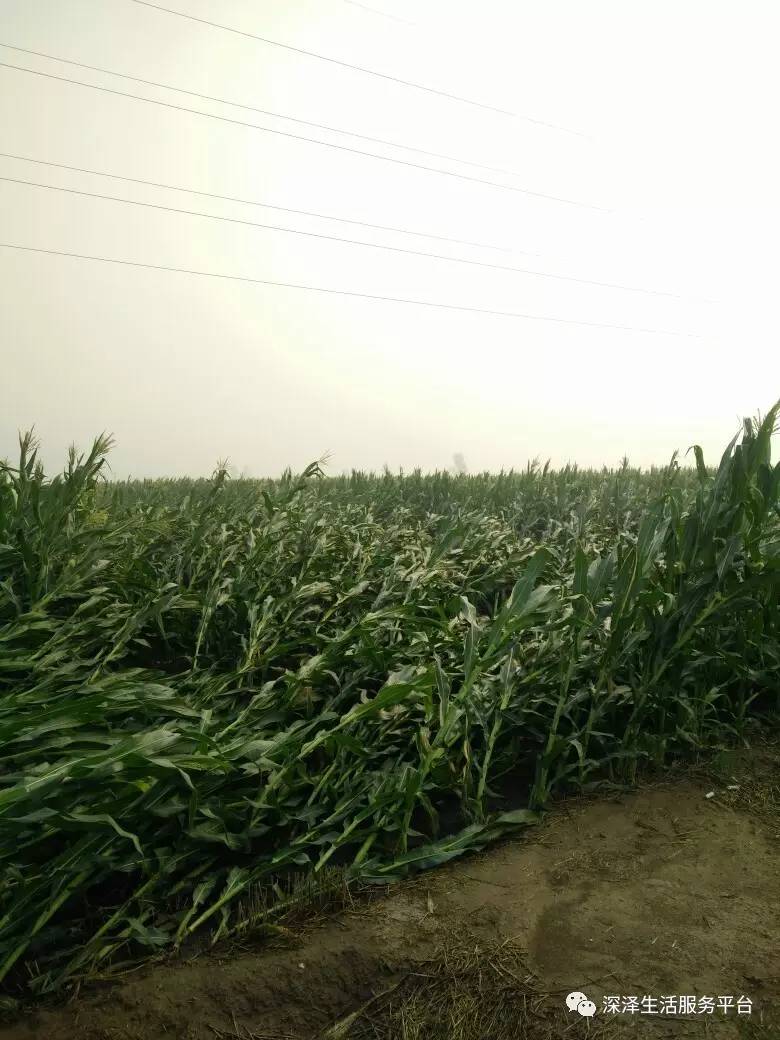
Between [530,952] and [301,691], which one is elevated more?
[301,691]

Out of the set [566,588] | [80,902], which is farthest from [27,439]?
[566,588]

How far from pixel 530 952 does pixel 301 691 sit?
1.32m

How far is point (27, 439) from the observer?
4230 mm

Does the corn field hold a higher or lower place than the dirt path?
higher

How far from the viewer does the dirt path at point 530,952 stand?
204 centimetres

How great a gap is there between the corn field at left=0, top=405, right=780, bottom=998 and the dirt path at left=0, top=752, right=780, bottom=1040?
139 millimetres

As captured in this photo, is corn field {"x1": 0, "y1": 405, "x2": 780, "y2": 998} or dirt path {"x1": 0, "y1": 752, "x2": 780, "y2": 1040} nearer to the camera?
dirt path {"x1": 0, "y1": 752, "x2": 780, "y2": 1040}

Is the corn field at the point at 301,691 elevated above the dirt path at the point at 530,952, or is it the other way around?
the corn field at the point at 301,691

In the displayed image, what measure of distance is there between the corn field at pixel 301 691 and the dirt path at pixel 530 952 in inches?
5.5

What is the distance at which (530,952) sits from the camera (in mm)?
2197

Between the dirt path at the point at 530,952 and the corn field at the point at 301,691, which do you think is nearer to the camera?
the dirt path at the point at 530,952

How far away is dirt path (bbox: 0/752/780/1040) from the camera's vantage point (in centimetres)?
204

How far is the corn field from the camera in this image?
243 cm

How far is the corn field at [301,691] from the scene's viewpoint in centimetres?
243
